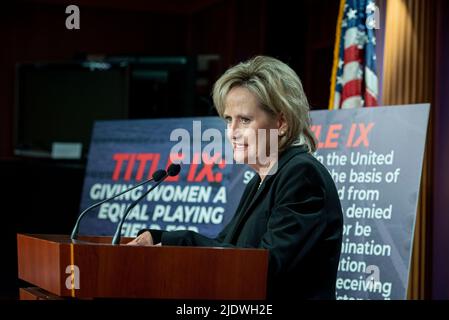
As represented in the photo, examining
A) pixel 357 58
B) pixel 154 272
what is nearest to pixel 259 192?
pixel 154 272

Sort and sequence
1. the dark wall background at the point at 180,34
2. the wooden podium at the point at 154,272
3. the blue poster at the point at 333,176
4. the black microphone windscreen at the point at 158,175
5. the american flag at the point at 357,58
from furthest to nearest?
the dark wall background at the point at 180,34 → the american flag at the point at 357,58 → the blue poster at the point at 333,176 → the black microphone windscreen at the point at 158,175 → the wooden podium at the point at 154,272

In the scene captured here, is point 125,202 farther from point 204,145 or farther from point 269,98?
point 269,98

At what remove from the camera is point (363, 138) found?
388 centimetres

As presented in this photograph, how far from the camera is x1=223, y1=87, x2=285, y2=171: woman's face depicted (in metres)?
2.54

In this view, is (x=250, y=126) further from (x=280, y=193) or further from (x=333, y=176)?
(x=333, y=176)

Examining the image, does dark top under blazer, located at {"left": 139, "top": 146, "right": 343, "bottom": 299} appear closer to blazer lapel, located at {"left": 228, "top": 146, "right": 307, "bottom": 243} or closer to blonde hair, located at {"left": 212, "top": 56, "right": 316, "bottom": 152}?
blazer lapel, located at {"left": 228, "top": 146, "right": 307, "bottom": 243}

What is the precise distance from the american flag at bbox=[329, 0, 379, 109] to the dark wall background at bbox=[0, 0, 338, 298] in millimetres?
2650

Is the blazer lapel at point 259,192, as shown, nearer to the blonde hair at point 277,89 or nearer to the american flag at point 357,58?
the blonde hair at point 277,89

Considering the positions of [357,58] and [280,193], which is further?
[357,58]

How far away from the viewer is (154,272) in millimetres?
2031

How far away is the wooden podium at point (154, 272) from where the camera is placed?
202 cm

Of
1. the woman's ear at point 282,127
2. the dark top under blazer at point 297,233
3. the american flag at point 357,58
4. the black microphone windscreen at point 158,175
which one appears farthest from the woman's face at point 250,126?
the american flag at point 357,58

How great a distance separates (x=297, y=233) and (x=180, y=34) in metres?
8.74

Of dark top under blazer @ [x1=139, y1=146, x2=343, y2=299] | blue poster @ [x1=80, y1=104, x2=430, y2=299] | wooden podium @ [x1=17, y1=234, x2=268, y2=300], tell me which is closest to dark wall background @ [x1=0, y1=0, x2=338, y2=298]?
blue poster @ [x1=80, y1=104, x2=430, y2=299]
